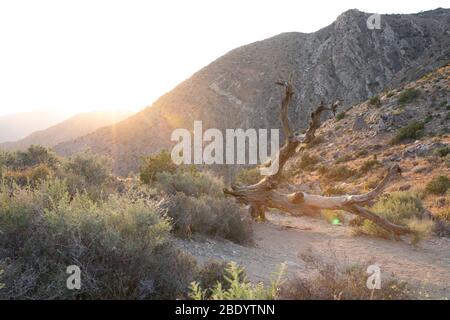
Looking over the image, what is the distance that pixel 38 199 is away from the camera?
5184 mm

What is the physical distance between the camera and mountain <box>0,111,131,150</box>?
88.4m

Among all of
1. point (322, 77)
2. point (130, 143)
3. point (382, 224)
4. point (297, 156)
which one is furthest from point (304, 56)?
point (382, 224)

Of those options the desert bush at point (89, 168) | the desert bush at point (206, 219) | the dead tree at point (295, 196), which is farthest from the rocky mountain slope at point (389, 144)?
the desert bush at point (89, 168)

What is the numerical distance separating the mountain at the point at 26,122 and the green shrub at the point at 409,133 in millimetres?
144323

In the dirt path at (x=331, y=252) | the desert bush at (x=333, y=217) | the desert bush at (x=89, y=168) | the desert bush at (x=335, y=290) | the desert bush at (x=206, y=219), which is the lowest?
the desert bush at (x=333, y=217)

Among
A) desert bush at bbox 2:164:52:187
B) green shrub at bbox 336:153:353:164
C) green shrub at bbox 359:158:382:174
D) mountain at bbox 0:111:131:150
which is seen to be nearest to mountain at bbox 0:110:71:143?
mountain at bbox 0:111:131:150

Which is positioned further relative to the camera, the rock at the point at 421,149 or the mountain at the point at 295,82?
the mountain at the point at 295,82

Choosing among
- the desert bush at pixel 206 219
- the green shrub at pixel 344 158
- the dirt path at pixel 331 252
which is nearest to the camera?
the dirt path at pixel 331 252

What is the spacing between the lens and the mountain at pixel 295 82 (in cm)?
5625

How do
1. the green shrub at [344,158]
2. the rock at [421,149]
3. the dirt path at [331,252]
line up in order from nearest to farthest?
the dirt path at [331,252] → the rock at [421,149] → the green shrub at [344,158]

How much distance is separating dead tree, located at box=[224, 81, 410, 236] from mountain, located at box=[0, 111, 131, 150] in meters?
72.2

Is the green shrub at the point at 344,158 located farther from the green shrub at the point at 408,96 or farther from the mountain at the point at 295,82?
the mountain at the point at 295,82

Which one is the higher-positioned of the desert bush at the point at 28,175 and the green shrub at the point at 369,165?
the desert bush at the point at 28,175

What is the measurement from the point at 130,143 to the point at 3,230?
52.9m
